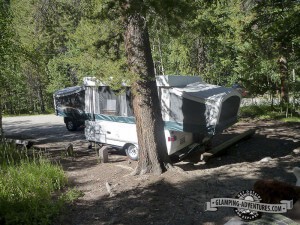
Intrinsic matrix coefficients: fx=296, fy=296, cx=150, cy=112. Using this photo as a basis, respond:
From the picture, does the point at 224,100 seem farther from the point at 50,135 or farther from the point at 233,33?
the point at 50,135

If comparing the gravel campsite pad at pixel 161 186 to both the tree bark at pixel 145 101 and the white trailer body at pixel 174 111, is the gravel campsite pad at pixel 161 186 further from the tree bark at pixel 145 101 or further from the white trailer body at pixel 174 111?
the white trailer body at pixel 174 111

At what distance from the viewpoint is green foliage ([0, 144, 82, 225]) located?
5.16 meters

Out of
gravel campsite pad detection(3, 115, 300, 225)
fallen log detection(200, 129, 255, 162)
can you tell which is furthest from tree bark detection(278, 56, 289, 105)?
gravel campsite pad detection(3, 115, 300, 225)

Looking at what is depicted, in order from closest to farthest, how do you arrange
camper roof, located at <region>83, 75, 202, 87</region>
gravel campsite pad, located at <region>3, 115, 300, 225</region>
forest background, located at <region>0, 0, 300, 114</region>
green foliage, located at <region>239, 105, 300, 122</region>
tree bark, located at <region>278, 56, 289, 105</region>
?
gravel campsite pad, located at <region>3, 115, 300, 225</region>, forest background, located at <region>0, 0, 300, 114</region>, camper roof, located at <region>83, 75, 202, 87</region>, green foliage, located at <region>239, 105, 300, 122</region>, tree bark, located at <region>278, 56, 289, 105</region>

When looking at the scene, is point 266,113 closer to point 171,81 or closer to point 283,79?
point 283,79

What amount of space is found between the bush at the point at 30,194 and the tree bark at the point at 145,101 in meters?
1.97

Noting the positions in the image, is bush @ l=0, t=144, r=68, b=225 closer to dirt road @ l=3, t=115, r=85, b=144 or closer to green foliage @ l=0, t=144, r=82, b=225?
green foliage @ l=0, t=144, r=82, b=225

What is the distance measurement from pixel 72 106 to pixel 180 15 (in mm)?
9381

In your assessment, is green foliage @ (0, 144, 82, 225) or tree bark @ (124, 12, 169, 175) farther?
tree bark @ (124, 12, 169, 175)

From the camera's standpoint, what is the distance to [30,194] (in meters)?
5.96

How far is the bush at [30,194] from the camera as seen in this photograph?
5160 millimetres

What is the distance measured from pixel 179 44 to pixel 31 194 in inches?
489

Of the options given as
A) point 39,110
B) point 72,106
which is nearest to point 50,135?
point 72,106

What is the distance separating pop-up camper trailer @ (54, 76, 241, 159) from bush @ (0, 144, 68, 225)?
9.12ft
